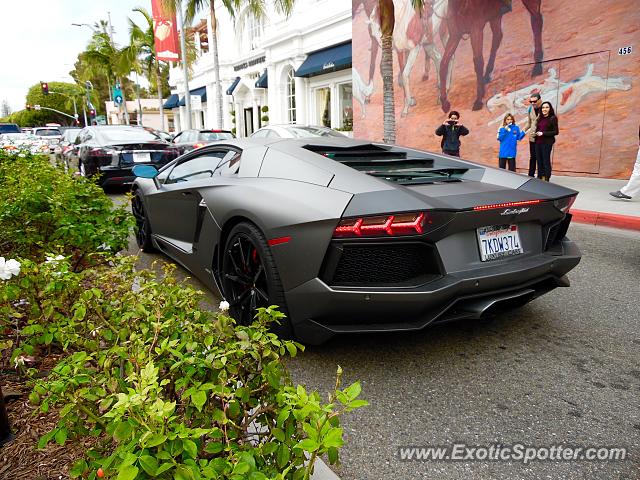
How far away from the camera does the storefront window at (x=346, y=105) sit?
2043cm

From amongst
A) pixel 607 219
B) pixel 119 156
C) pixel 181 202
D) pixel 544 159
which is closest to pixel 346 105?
pixel 544 159

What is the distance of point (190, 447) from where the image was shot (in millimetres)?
1231

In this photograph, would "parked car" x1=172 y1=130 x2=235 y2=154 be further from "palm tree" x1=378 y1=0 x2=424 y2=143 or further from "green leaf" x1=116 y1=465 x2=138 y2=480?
"green leaf" x1=116 y1=465 x2=138 y2=480

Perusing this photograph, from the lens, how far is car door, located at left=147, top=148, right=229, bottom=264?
399 centimetres

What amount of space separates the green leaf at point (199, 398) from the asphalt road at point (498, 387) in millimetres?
891

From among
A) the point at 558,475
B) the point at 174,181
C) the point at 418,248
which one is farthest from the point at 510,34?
the point at 558,475

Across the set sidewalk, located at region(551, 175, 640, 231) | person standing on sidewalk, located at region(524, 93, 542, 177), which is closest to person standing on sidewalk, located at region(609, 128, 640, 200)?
sidewalk, located at region(551, 175, 640, 231)

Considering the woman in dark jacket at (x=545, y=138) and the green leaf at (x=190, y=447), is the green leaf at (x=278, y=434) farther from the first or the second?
the woman in dark jacket at (x=545, y=138)

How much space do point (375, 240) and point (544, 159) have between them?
8703 millimetres

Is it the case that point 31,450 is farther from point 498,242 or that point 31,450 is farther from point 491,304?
point 498,242

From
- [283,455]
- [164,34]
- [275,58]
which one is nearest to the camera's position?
[283,455]

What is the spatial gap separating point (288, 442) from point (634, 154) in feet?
37.6

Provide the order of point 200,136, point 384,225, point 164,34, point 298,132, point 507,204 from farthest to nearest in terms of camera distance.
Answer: point 164,34
point 200,136
point 298,132
point 507,204
point 384,225

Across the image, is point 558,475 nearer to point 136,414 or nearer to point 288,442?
point 288,442
